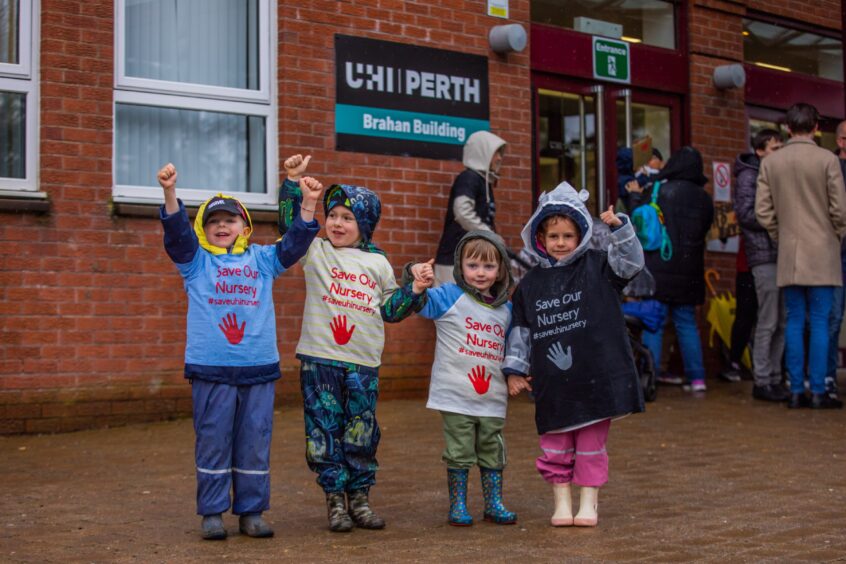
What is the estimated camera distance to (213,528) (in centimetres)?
519

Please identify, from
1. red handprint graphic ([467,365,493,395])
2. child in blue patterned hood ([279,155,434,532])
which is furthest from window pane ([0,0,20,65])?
red handprint graphic ([467,365,493,395])

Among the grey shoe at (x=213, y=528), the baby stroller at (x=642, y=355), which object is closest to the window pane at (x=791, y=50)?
the baby stroller at (x=642, y=355)

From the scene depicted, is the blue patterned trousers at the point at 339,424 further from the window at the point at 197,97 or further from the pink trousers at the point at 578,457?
the window at the point at 197,97

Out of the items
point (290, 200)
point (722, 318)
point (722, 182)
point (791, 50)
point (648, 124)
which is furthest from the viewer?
point (791, 50)

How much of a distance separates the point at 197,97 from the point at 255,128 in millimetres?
501

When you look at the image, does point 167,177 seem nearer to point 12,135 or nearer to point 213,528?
point 213,528

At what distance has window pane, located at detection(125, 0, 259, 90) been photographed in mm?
8969

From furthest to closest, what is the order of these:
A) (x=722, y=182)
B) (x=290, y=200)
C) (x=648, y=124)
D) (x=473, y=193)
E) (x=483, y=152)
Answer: (x=722, y=182)
(x=648, y=124)
(x=483, y=152)
(x=473, y=193)
(x=290, y=200)

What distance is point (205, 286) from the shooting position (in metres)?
5.35

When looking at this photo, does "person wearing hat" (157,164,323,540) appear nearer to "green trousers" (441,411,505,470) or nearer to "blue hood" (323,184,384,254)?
"blue hood" (323,184,384,254)

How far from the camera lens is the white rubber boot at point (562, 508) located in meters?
5.47

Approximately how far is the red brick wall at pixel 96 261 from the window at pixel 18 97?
112mm

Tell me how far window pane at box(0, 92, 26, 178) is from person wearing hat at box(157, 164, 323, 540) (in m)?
3.37

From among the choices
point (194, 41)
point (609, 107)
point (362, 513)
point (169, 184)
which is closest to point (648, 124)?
point (609, 107)
